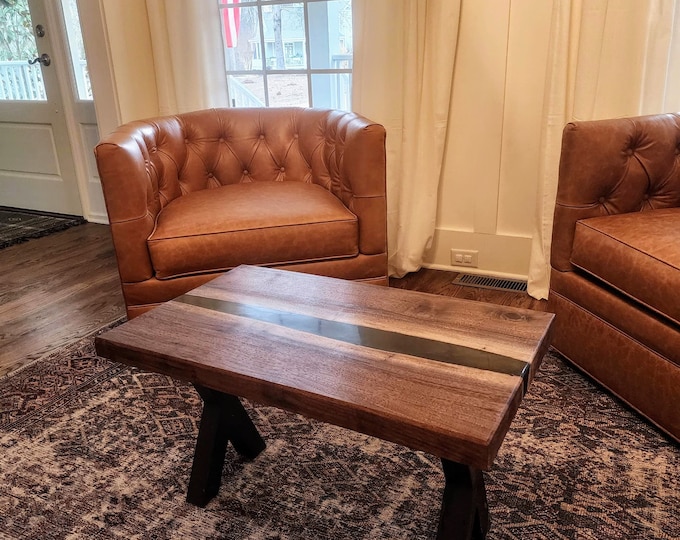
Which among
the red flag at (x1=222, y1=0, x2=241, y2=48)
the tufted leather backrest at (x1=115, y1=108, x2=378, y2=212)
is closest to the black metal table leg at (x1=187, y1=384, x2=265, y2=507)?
the tufted leather backrest at (x1=115, y1=108, x2=378, y2=212)

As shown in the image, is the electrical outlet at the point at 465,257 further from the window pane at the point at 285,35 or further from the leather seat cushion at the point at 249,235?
the window pane at the point at 285,35

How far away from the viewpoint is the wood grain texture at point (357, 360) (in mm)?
891

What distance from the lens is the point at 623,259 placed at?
1.54 meters

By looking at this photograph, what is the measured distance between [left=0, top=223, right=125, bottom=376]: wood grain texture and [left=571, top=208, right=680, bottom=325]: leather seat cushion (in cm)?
176

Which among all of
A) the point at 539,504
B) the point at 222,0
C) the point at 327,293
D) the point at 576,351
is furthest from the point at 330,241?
the point at 222,0

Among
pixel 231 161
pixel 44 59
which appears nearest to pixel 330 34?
pixel 231 161

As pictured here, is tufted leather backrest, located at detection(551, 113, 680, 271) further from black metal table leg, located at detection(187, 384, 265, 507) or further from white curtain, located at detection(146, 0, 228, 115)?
white curtain, located at detection(146, 0, 228, 115)

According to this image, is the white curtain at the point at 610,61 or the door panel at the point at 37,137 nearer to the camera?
the white curtain at the point at 610,61

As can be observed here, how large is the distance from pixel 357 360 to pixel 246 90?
2302 mm

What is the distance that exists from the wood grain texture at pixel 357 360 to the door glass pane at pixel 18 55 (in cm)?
298

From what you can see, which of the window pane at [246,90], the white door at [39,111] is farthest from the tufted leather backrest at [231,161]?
the white door at [39,111]

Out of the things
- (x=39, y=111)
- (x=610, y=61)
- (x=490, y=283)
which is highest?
(x=610, y=61)

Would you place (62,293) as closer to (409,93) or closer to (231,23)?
(231,23)

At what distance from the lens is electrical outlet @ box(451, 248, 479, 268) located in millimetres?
2674
